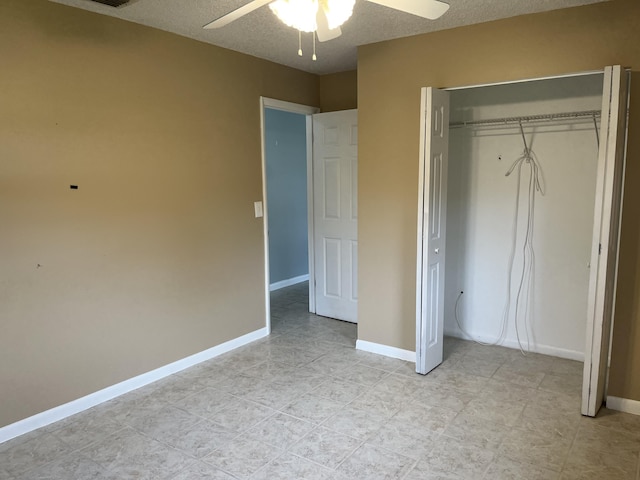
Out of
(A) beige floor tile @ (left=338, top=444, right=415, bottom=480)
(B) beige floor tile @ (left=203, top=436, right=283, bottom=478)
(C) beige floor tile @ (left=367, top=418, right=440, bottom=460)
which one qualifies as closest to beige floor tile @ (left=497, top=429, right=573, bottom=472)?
(C) beige floor tile @ (left=367, top=418, right=440, bottom=460)

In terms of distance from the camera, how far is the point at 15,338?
264cm

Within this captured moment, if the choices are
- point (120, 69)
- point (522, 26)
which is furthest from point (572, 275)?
point (120, 69)

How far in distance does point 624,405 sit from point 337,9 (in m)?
2.94

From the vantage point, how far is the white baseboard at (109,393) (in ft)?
8.80

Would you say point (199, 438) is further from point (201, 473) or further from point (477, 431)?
point (477, 431)

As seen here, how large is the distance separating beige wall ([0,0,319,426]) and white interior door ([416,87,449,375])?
1618 mm

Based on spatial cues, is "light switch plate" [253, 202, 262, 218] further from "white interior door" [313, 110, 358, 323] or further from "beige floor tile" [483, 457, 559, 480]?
"beige floor tile" [483, 457, 559, 480]

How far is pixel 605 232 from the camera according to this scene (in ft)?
8.34

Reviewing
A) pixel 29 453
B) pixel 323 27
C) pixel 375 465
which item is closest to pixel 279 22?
pixel 323 27

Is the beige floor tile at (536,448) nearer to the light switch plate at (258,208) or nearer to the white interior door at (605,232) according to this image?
the white interior door at (605,232)

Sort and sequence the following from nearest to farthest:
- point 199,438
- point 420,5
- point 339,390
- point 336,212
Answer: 1. point 420,5
2. point 199,438
3. point 339,390
4. point 336,212

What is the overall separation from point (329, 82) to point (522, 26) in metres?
2.15

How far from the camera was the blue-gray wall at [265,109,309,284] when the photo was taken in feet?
19.6

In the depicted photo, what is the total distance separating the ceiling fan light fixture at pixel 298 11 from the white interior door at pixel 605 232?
1740 mm
